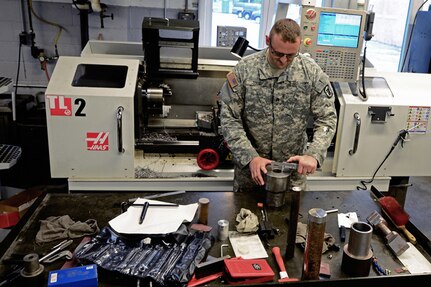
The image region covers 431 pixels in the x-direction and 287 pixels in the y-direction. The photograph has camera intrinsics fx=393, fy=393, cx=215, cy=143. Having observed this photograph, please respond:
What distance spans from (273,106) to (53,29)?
2387mm

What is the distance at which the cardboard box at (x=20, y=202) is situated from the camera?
2.40 m

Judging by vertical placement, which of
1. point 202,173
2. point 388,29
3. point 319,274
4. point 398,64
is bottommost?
point 202,173

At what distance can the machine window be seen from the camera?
6.91 ft

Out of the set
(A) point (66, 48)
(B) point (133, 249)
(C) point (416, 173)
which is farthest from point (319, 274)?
(A) point (66, 48)

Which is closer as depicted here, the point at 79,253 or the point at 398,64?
the point at 79,253

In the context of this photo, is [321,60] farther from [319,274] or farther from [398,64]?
[398,64]

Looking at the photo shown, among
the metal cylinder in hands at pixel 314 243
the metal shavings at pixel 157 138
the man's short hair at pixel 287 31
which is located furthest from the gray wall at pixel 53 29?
the metal cylinder in hands at pixel 314 243

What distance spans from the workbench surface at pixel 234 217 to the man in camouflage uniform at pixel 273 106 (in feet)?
0.69

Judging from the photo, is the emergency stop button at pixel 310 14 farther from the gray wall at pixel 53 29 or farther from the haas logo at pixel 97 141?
the gray wall at pixel 53 29

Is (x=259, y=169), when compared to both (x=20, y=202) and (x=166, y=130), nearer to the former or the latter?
(x=166, y=130)

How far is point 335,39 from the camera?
212 centimetres

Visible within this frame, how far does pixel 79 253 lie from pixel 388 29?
4136mm

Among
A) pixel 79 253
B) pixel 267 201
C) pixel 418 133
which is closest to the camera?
pixel 79 253

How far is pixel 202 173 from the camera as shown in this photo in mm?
2236
